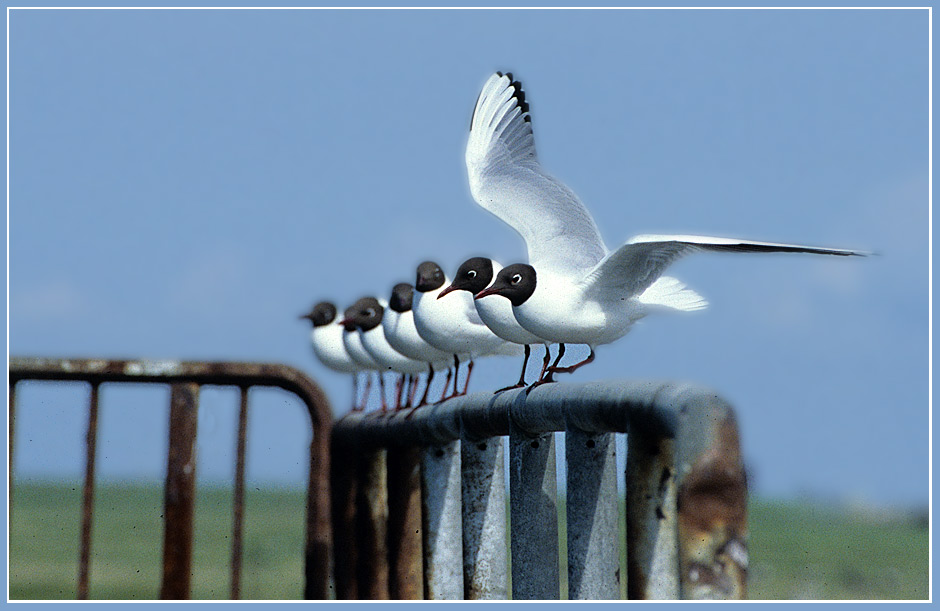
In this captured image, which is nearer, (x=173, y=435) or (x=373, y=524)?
(x=173, y=435)

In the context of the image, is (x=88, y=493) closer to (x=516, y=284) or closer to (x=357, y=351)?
(x=516, y=284)

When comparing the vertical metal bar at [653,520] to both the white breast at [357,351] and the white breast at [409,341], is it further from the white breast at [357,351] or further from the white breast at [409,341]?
the white breast at [357,351]

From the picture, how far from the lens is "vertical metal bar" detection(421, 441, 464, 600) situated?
160 inches

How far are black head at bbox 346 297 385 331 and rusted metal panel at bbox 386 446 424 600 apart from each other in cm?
359

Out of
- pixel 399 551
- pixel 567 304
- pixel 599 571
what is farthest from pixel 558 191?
pixel 599 571

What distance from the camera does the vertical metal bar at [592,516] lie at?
2.76 meters

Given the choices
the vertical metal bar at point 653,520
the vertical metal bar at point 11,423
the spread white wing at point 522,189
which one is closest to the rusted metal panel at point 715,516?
the vertical metal bar at point 653,520

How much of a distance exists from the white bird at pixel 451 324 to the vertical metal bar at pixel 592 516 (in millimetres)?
3426

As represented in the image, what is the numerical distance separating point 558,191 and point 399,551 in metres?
2.35

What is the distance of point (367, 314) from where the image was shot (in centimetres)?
796

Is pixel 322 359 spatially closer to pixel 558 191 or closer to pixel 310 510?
pixel 558 191

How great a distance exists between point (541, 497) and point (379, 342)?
4661mm

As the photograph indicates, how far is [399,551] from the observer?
167 inches

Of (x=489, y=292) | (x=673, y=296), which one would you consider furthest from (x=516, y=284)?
(x=673, y=296)
